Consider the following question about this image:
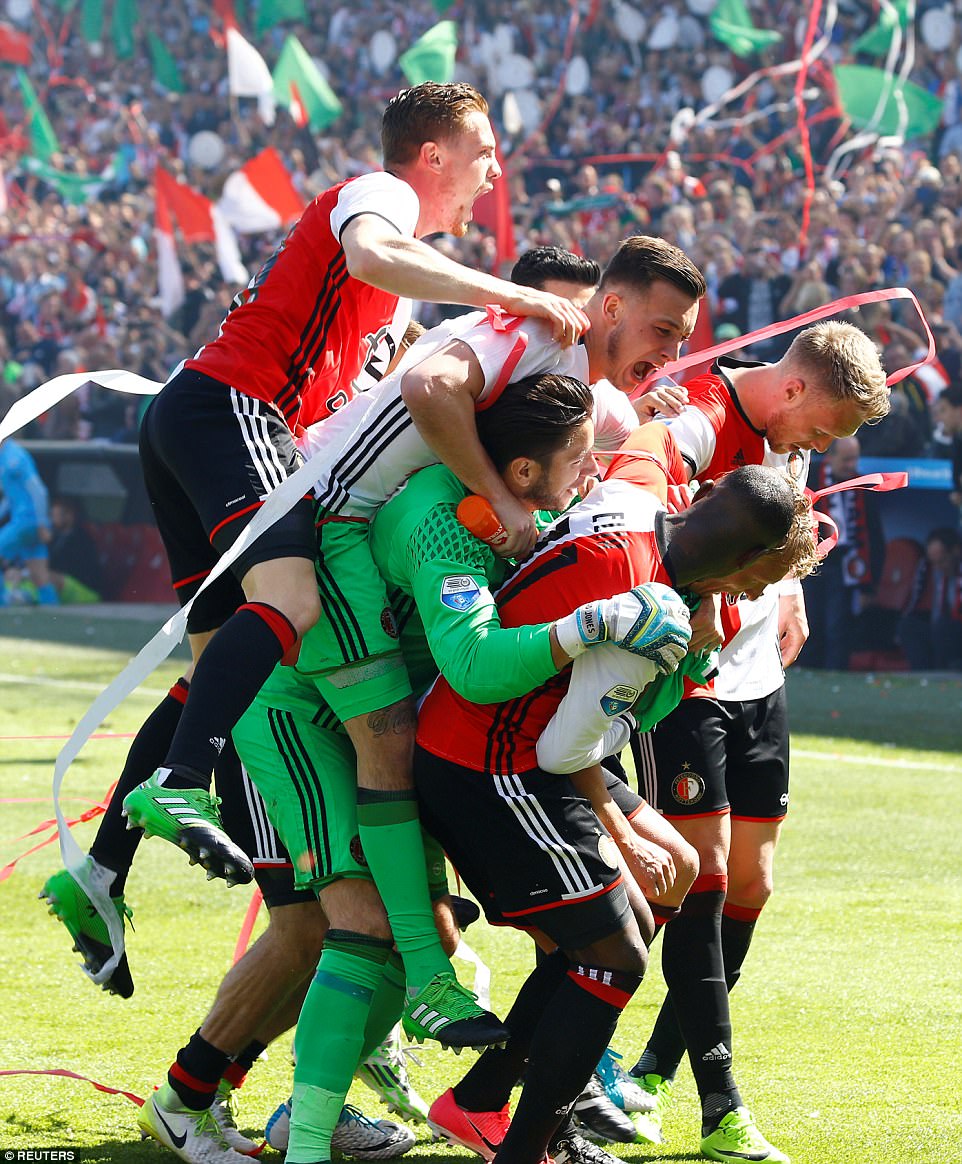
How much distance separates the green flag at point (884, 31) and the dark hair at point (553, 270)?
1259 cm

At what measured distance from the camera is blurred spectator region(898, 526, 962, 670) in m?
12.3

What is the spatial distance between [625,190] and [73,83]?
12943mm

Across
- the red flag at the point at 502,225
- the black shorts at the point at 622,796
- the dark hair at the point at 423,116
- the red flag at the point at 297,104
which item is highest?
the red flag at the point at 297,104

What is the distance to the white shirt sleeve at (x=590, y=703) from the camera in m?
3.19

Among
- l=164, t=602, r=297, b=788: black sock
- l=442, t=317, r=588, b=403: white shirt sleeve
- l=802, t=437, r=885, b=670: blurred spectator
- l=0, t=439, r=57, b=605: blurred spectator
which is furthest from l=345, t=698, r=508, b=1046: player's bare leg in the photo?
l=0, t=439, r=57, b=605: blurred spectator

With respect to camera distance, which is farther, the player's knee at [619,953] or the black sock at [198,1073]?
the black sock at [198,1073]

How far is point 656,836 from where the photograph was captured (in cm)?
362

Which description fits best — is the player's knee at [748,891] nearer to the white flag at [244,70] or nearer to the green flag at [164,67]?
the white flag at [244,70]

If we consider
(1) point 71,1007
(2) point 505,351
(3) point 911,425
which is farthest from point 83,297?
(2) point 505,351

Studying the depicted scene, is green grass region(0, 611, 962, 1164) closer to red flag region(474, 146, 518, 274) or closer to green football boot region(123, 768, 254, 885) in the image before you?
green football boot region(123, 768, 254, 885)

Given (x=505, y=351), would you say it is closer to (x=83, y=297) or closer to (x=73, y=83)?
(x=83, y=297)

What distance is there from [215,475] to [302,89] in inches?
651

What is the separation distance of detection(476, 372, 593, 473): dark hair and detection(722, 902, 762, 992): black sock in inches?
58.6

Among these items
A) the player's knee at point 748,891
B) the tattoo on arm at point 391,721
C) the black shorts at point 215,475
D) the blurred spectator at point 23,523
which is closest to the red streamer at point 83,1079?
the black shorts at point 215,475
